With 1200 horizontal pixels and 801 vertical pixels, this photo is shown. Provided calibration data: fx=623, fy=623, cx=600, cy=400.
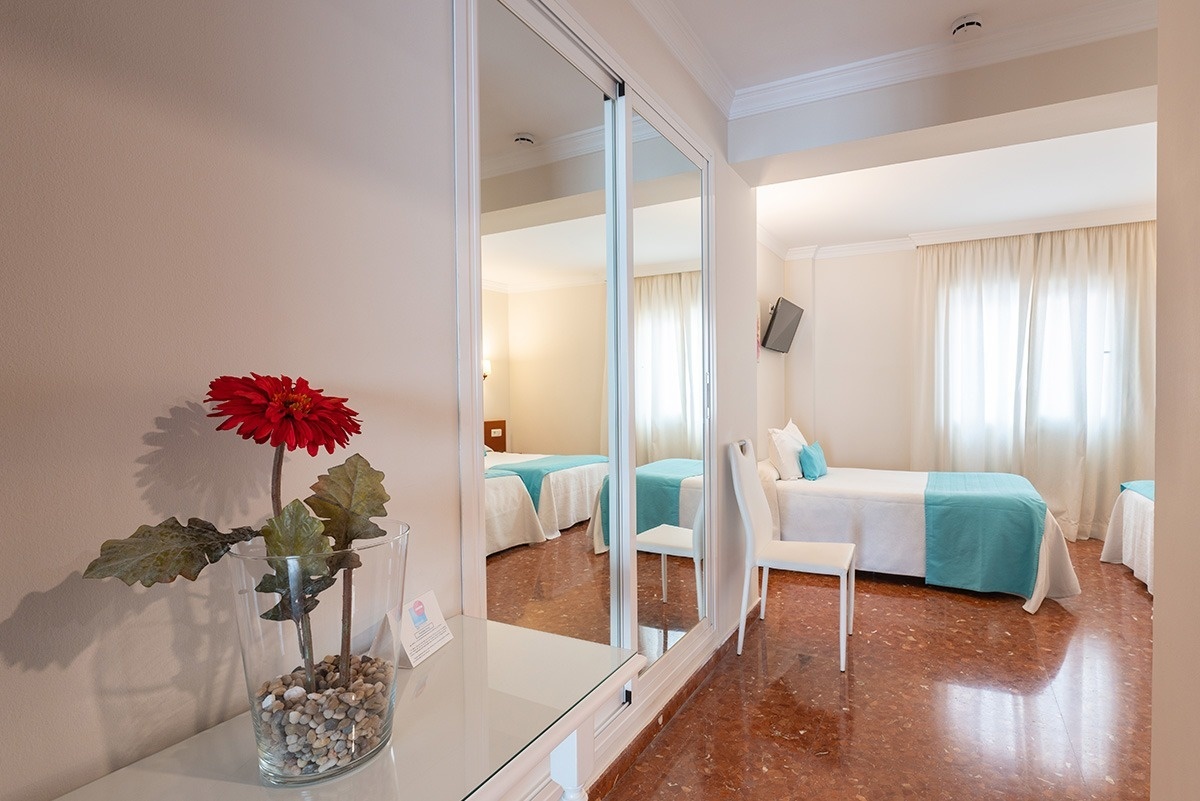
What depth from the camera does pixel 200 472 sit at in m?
0.88

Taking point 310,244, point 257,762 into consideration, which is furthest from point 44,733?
point 310,244

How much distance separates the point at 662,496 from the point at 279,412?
73.9 inches

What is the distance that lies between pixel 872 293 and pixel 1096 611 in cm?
327

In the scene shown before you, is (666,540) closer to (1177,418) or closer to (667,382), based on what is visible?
(667,382)

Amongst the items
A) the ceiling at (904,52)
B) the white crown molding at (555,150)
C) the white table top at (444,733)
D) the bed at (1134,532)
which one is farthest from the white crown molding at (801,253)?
the white table top at (444,733)

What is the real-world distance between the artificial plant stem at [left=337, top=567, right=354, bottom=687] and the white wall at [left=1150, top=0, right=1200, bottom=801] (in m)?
1.20

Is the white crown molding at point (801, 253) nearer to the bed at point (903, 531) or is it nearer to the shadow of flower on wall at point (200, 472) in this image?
the bed at point (903, 531)

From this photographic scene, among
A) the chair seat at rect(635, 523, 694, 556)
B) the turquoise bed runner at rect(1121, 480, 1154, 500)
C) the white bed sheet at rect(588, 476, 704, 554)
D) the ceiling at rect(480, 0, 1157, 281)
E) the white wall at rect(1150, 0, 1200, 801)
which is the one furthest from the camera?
the turquoise bed runner at rect(1121, 480, 1154, 500)

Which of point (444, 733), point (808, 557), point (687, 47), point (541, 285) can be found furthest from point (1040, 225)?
point (444, 733)

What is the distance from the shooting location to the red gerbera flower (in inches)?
28.4

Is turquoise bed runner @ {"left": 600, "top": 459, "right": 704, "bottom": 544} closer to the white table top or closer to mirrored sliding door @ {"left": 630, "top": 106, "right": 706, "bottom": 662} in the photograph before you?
mirrored sliding door @ {"left": 630, "top": 106, "right": 706, "bottom": 662}

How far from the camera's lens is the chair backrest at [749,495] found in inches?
114

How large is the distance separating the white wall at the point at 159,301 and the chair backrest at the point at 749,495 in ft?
6.55

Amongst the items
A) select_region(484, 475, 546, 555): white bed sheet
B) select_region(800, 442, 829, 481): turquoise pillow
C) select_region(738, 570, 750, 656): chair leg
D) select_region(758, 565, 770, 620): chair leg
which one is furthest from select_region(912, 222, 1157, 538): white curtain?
select_region(484, 475, 546, 555): white bed sheet
